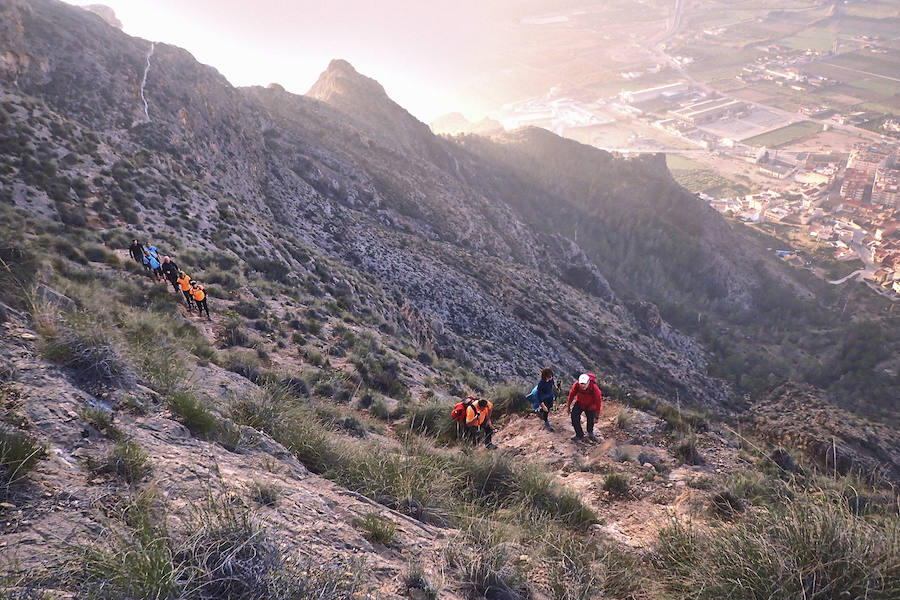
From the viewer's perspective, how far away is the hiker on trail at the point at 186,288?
10.2 m

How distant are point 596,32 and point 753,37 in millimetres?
56982

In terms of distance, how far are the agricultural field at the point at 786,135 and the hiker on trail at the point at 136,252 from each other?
119m

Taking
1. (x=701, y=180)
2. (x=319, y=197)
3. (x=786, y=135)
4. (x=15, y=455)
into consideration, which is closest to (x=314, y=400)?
(x=15, y=455)

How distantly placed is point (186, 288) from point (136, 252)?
232 cm

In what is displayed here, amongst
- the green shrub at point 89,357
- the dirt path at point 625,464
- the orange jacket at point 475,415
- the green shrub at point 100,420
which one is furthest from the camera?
the orange jacket at point 475,415

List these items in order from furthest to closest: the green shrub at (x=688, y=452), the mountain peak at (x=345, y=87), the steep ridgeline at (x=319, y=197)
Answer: the mountain peak at (x=345, y=87)
the steep ridgeline at (x=319, y=197)
the green shrub at (x=688, y=452)

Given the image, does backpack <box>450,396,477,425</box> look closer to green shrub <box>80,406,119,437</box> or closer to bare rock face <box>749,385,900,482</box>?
green shrub <box>80,406,119,437</box>

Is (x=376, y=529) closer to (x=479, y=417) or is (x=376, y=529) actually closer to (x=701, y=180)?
(x=479, y=417)

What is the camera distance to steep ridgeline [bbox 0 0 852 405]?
51.1 feet

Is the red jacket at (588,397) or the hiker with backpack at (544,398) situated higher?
the red jacket at (588,397)

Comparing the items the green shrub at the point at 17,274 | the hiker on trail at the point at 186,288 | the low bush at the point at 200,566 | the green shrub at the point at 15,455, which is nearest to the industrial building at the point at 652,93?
the hiker on trail at the point at 186,288

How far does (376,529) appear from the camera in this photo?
142 inches

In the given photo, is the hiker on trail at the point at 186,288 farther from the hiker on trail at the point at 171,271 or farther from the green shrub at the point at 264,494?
the green shrub at the point at 264,494

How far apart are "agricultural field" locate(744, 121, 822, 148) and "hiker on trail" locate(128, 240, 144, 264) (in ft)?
390
